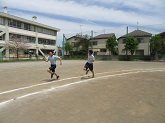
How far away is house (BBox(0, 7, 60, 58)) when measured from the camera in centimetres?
3581

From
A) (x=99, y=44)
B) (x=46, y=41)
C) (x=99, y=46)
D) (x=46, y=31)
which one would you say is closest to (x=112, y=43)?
(x=99, y=46)

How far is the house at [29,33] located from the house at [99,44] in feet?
38.3

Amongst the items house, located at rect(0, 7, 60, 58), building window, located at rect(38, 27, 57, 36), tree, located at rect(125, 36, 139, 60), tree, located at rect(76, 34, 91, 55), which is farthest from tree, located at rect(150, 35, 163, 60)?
building window, located at rect(38, 27, 57, 36)

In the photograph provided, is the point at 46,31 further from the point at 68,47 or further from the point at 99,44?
the point at 99,44

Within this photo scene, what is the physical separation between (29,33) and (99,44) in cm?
1937

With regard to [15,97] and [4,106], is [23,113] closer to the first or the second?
[4,106]

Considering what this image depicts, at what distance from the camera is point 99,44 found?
50.6m

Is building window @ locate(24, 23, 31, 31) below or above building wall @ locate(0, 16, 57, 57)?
above

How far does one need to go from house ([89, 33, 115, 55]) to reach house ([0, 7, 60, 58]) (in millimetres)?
11676

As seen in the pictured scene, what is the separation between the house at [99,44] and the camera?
162ft

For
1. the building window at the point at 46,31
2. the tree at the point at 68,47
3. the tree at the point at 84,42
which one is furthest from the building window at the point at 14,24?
the tree at the point at 84,42

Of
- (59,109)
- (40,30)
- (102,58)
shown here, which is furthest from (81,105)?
(40,30)

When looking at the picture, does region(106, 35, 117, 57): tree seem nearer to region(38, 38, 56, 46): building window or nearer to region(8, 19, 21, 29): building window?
region(38, 38, 56, 46): building window

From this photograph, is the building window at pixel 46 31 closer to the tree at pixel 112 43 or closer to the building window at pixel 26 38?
the building window at pixel 26 38
